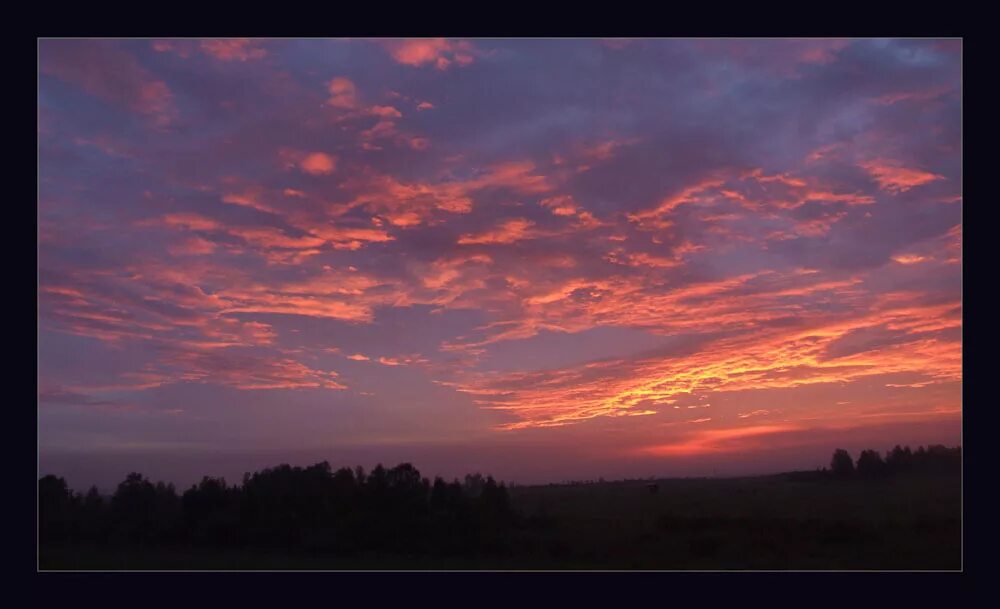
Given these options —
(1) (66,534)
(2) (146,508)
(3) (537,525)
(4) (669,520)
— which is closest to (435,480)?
(3) (537,525)

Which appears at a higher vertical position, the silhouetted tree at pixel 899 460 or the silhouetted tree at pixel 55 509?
the silhouetted tree at pixel 899 460

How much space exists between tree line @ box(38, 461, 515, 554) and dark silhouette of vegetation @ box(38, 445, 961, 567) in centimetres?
2

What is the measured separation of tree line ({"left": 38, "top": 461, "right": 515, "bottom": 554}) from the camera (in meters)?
14.0

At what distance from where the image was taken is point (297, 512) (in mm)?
14508

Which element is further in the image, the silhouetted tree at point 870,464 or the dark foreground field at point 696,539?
the silhouetted tree at point 870,464

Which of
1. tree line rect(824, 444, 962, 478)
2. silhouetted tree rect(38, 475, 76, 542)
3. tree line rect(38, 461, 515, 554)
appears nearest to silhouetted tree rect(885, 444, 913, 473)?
tree line rect(824, 444, 962, 478)

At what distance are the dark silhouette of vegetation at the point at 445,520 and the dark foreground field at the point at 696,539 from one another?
0.10 ft

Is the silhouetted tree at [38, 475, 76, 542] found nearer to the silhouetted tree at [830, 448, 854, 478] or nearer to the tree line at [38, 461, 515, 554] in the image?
the tree line at [38, 461, 515, 554]

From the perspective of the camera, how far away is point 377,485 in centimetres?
1465

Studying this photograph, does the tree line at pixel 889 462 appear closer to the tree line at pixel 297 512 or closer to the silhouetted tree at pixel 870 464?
the silhouetted tree at pixel 870 464

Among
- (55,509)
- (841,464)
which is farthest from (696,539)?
(55,509)

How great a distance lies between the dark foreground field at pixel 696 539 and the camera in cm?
1304

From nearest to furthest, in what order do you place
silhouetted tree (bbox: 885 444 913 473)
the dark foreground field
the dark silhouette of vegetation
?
the dark foreground field, the dark silhouette of vegetation, silhouetted tree (bbox: 885 444 913 473)

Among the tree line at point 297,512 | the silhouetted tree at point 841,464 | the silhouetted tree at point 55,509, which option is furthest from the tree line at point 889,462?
the silhouetted tree at point 55,509
